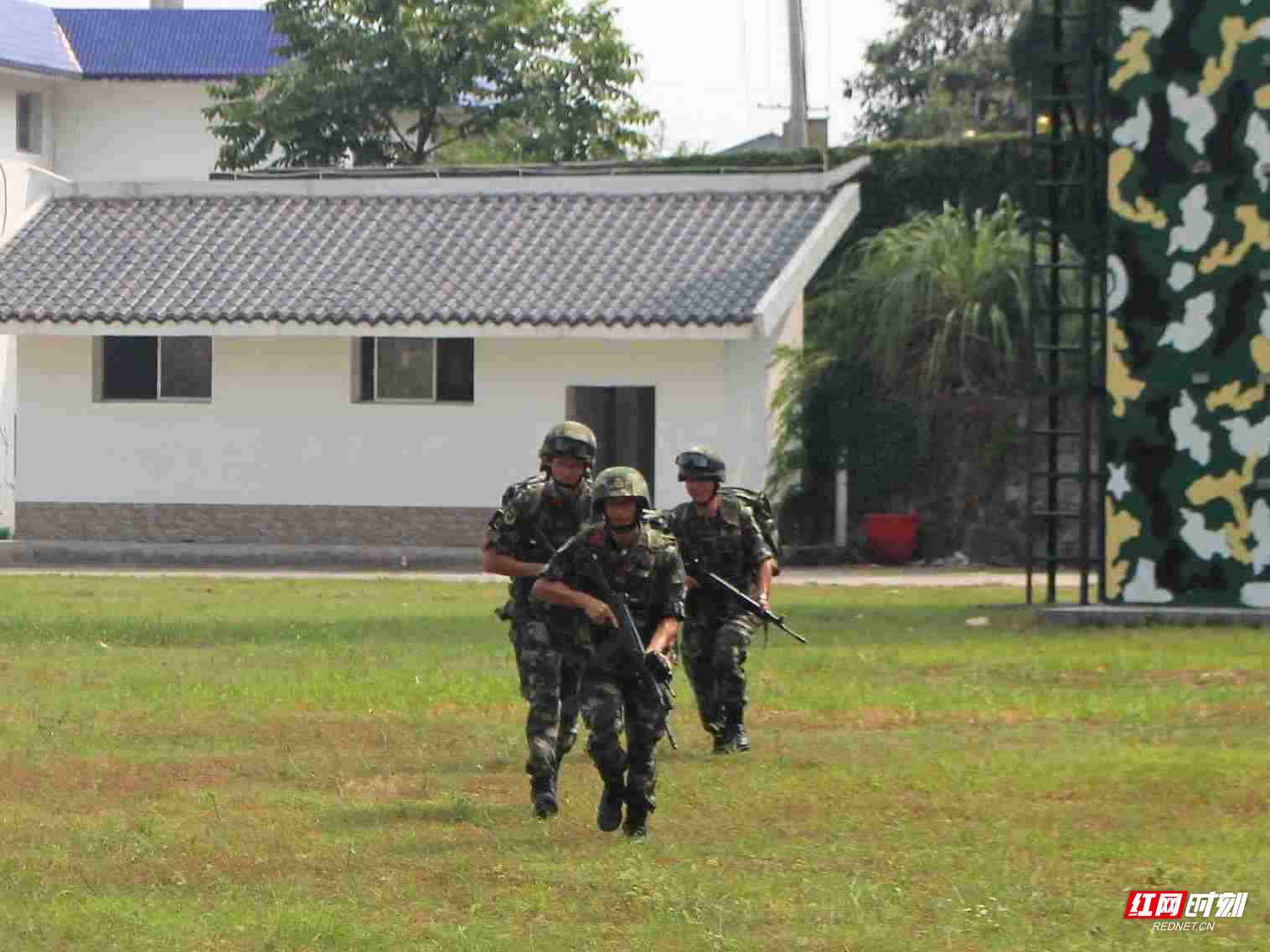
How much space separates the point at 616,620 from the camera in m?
10.9

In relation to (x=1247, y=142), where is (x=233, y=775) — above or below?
below

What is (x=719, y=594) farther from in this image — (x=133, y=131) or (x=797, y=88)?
(x=133, y=131)

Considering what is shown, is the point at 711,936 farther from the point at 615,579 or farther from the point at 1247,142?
the point at 1247,142

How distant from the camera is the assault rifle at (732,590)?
529 inches

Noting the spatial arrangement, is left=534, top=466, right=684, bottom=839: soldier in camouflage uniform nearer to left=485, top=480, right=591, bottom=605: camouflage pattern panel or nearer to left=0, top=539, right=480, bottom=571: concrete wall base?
left=485, top=480, right=591, bottom=605: camouflage pattern panel

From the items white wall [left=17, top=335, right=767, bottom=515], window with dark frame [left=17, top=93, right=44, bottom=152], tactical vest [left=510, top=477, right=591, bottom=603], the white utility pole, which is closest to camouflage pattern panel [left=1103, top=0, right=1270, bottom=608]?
tactical vest [left=510, top=477, right=591, bottom=603]

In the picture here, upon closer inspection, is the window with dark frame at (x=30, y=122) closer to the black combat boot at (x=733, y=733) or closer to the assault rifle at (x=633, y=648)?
the black combat boot at (x=733, y=733)

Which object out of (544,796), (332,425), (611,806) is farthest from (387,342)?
(611,806)

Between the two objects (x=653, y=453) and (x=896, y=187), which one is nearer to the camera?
(x=653, y=453)

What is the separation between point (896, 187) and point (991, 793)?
26.0 meters

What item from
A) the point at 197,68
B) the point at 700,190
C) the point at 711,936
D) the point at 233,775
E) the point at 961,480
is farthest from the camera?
the point at 197,68

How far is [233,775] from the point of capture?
12883 millimetres

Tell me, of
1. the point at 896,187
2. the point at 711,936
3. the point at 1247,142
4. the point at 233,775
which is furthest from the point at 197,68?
the point at 711,936

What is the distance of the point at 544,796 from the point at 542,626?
786 millimetres
